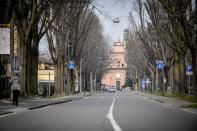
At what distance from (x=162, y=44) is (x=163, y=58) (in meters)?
1.76

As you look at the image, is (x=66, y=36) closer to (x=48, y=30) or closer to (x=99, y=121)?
(x=48, y=30)

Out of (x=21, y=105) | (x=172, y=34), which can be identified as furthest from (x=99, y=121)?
(x=172, y=34)

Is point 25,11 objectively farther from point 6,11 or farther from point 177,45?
point 177,45

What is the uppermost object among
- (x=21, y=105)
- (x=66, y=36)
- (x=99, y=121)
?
(x=66, y=36)

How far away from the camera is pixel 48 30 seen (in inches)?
2329

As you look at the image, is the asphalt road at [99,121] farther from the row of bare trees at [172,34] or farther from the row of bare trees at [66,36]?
the row of bare trees at [66,36]

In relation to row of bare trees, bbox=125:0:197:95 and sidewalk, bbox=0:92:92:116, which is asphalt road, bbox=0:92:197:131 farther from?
row of bare trees, bbox=125:0:197:95

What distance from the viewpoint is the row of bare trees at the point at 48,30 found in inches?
1731

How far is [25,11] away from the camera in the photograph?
45.3 meters

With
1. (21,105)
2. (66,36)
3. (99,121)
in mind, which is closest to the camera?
(99,121)

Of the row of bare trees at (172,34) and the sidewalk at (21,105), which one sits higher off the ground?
the row of bare trees at (172,34)

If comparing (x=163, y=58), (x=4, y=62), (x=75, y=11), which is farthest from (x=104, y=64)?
(x=4, y=62)

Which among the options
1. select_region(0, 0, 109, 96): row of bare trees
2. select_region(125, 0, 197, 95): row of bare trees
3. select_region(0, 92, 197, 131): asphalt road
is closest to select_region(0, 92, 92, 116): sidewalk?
select_region(0, 92, 197, 131): asphalt road

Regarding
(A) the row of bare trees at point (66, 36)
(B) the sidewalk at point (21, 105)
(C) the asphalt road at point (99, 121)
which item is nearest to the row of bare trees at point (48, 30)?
(A) the row of bare trees at point (66, 36)
